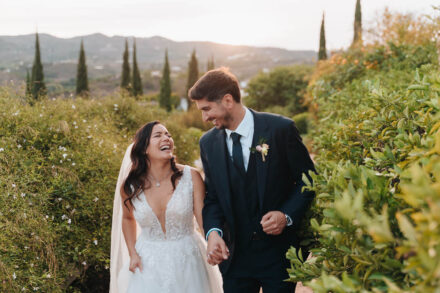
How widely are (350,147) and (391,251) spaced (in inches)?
61.5

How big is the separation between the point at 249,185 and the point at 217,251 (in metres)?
0.50

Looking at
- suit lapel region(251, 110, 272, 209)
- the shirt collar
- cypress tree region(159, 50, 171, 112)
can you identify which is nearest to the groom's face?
the shirt collar

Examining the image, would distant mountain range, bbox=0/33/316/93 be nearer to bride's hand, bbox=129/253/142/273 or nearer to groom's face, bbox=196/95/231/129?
bride's hand, bbox=129/253/142/273

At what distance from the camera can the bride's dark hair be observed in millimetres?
3633

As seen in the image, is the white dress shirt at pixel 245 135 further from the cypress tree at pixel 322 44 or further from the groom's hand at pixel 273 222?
the cypress tree at pixel 322 44

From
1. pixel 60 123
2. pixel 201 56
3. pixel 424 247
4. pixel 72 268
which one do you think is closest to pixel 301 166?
pixel 424 247

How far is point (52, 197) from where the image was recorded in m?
4.38

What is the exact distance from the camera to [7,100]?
5.17 metres

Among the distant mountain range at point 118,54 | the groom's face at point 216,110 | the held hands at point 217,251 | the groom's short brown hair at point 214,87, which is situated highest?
the distant mountain range at point 118,54

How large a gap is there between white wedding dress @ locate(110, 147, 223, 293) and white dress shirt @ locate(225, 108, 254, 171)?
3.03 ft

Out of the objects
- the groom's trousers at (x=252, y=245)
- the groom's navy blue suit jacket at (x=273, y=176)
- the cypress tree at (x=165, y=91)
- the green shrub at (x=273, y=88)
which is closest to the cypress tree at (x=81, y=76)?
the cypress tree at (x=165, y=91)

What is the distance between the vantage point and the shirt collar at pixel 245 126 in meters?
2.87

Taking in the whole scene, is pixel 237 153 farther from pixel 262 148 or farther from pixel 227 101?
pixel 227 101

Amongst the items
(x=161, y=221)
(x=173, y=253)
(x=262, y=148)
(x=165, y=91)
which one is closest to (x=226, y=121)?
(x=262, y=148)
